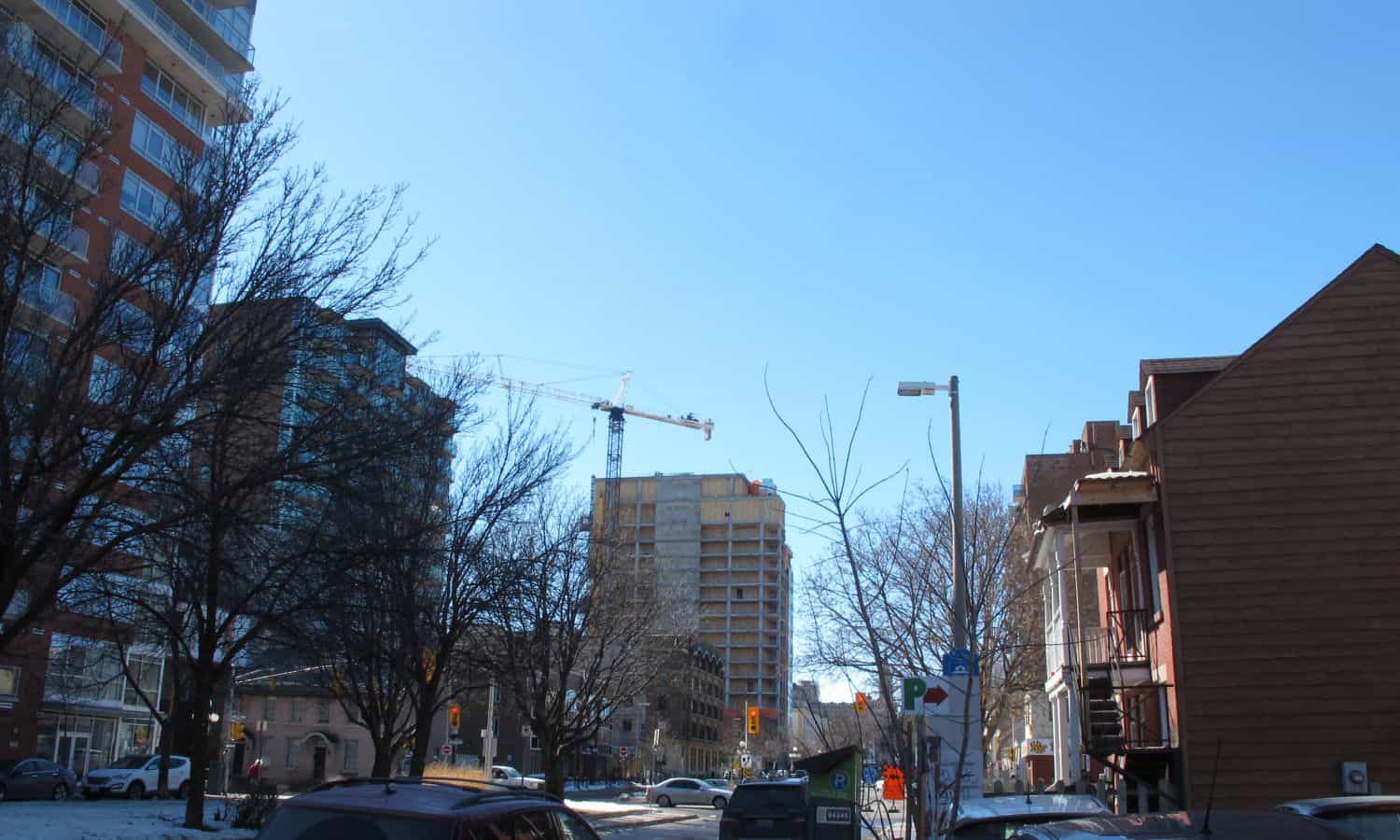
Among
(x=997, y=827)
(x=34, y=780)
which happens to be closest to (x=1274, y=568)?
(x=997, y=827)

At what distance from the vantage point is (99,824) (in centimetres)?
1872

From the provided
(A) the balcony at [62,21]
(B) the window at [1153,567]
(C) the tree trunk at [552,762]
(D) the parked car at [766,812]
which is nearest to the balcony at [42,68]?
(D) the parked car at [766,812]

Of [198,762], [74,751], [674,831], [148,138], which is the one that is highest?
[148,138]

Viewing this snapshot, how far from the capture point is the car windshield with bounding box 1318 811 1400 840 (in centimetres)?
757

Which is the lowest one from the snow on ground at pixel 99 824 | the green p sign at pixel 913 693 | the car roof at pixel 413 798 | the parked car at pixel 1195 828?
the snow on ground at pixel 99 824

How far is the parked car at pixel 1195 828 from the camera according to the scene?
14.5 feet

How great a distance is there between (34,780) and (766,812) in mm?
23289

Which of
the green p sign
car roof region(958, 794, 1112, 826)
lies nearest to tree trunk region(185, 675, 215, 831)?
the green p sign

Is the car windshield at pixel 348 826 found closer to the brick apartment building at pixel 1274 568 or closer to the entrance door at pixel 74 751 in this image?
the brick apartment building at pixel 1274 568

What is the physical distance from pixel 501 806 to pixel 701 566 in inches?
6419

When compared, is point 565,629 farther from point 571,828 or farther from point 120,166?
point 120,166

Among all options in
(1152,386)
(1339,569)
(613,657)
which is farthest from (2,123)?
(613,657)

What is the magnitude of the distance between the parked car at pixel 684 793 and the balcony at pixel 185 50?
34494mm

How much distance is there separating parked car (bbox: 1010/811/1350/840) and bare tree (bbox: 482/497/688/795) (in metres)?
19.7
